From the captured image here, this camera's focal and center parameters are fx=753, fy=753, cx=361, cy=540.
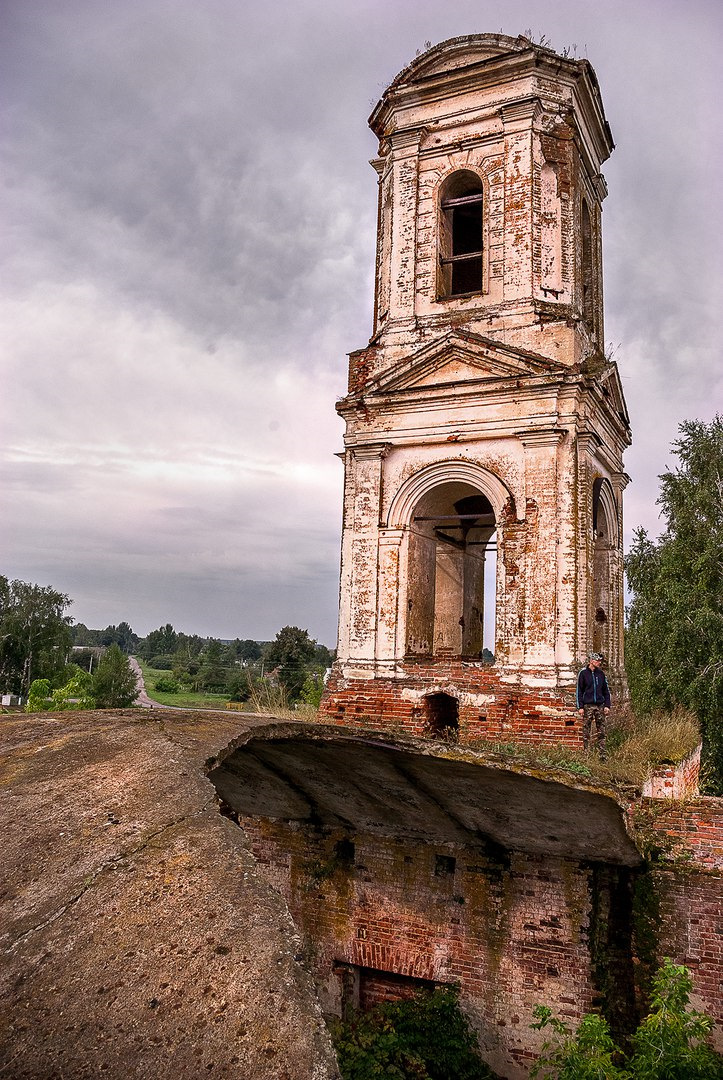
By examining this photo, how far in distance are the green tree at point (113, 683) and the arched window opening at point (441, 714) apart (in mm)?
34094

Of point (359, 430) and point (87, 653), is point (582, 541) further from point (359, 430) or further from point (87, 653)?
point (87, 653)

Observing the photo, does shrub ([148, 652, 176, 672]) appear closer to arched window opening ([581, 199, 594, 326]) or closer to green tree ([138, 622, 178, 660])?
green tree ([138, 622, 178, 660])

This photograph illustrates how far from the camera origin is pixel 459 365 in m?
10.4

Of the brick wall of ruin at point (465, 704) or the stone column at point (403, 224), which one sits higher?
the stone column at point (403, 224)

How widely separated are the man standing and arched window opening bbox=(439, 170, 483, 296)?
18.3 ft

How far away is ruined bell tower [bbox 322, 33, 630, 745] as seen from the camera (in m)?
9.43

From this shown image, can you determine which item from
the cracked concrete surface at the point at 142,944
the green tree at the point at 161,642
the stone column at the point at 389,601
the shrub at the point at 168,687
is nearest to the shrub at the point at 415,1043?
the stone column at the point at 389,601

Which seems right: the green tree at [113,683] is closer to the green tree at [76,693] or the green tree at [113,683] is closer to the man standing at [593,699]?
the green tree at [76,693]

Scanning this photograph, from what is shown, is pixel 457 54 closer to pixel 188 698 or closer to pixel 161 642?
pixel 188 698

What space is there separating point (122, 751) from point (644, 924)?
5616 mm

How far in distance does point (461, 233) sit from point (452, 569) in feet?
18.9

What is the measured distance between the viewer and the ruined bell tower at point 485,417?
30.9ft

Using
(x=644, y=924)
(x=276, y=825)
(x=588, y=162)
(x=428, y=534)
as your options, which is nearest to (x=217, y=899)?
(x=644, y=924)

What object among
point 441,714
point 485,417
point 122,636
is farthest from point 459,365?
point 122,636
